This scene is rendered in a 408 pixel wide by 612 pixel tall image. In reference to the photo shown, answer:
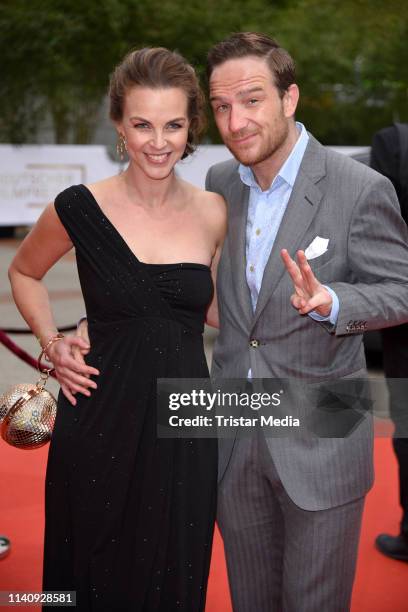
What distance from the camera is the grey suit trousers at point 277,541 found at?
2.65m

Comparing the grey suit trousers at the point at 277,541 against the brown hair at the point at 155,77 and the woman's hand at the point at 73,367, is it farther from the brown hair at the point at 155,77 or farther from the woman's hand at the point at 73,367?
the brown hair at the point at 155,77

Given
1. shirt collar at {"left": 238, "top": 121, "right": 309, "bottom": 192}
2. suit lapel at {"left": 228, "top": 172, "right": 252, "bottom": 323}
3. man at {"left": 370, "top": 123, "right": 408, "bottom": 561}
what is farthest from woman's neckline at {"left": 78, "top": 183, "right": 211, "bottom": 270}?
man at {"left": 370, "top": 123, "right": 408, "bottom": 561}

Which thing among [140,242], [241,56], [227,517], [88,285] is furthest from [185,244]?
[227,517]

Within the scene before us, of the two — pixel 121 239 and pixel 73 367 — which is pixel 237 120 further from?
pixel 73 367

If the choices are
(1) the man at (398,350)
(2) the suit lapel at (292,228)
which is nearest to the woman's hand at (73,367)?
(2) the suit lapel at (292,228)

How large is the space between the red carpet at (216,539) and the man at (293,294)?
134 cm

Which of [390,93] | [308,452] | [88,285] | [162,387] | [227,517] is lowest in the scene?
[390,93]

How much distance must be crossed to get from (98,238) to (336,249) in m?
0.70

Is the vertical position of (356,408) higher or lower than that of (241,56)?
lower

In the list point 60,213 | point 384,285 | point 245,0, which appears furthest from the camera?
point 245,0

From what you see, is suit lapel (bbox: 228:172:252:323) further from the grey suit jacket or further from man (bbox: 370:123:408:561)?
man (bbox: 370:123:408:561)

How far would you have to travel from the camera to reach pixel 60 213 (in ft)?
8.80

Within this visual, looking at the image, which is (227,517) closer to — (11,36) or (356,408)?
(356,408)

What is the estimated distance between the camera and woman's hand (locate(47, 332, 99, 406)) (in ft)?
8.65
